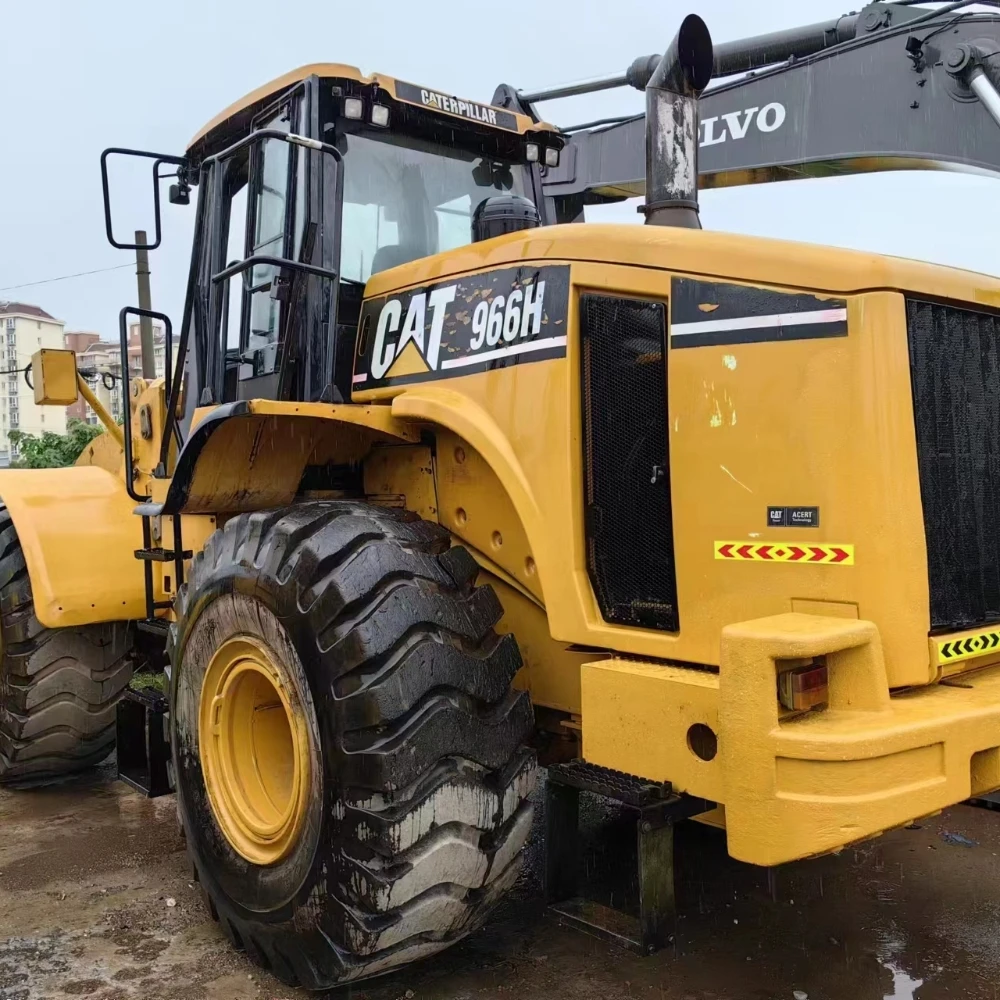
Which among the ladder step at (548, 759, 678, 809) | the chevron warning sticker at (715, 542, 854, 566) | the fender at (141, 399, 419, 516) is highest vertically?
the fender at (141, 399, 419, 516)

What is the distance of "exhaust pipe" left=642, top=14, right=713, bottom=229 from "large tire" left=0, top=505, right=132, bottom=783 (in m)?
3.55

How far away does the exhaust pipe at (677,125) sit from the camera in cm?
336

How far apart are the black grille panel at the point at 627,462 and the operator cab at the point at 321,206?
3.77ft

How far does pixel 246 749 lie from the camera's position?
3.61 meters

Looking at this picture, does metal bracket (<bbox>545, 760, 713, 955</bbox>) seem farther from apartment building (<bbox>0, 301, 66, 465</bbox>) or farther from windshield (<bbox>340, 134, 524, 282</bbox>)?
apartment building (<bbox>0, 301, 66, 465</bbox>)

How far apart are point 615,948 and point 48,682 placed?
3174 millimetres

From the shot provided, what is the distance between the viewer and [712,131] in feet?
22.2

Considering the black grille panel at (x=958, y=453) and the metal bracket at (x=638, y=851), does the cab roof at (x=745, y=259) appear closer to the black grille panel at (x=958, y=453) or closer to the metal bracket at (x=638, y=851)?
the black grille panel at (x=958, y=453)

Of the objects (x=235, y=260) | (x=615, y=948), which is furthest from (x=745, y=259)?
(x=235, y=260)

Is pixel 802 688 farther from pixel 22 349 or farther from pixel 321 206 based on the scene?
pixel 22 349

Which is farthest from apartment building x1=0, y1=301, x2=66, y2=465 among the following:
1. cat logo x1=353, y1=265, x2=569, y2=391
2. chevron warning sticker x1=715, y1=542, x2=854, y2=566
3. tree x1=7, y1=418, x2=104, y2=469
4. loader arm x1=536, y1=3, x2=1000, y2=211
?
chevron warning sticker x1=715, y1=542, x2=854, y2=566

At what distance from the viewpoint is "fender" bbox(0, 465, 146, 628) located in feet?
16.3

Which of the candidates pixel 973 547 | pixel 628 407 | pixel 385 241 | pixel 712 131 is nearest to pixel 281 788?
pixel 628 407

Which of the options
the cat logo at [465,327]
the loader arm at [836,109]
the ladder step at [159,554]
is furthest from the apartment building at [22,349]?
the cat logo at [465,327]
